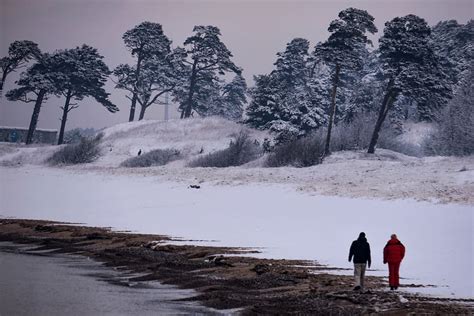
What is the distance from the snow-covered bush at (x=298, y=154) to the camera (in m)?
61.9

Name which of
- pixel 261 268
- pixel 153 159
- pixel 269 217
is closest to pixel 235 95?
pixel 153 159

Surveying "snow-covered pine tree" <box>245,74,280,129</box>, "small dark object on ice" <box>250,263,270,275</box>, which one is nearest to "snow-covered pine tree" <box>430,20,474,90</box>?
"snow-covered pine tree" <box>245,74,280,129</box>

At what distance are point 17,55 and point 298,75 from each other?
3608cm

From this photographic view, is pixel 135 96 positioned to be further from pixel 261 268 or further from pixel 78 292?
pixel 78 292

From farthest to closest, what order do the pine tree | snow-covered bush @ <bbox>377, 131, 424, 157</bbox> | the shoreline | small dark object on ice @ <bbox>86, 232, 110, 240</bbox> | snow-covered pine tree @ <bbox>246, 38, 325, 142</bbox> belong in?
the pine tree
snow-covered pine tree @ <bbox>246, 38, 325, 142</bbox>
snow-covered bush @ <bbox>377, 131, 424, 157</bbox>
small dark object on ice @ <bbox>86, 232, 110, 240</bbox>
the shoreline

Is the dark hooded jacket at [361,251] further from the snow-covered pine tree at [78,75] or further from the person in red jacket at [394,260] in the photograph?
the snow-covered pine tree at [78,75]

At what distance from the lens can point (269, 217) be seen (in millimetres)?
40094

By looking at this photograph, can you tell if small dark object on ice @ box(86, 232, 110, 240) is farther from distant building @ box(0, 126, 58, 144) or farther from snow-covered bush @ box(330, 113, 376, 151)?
distant building @ box(0, 126, 58, 144)

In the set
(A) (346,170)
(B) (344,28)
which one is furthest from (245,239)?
(B) (344,28)

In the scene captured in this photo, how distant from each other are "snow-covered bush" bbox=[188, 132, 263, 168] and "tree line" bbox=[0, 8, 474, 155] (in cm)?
328

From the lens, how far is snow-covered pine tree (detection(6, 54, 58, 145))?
8581 centimetres

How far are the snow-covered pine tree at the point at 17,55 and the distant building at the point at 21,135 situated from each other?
13.4 m

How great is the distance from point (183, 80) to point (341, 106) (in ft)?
67.2

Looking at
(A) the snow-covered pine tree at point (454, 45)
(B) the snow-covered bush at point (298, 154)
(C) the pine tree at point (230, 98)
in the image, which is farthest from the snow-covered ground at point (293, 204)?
(C) the pine tree at point (230, 98)
